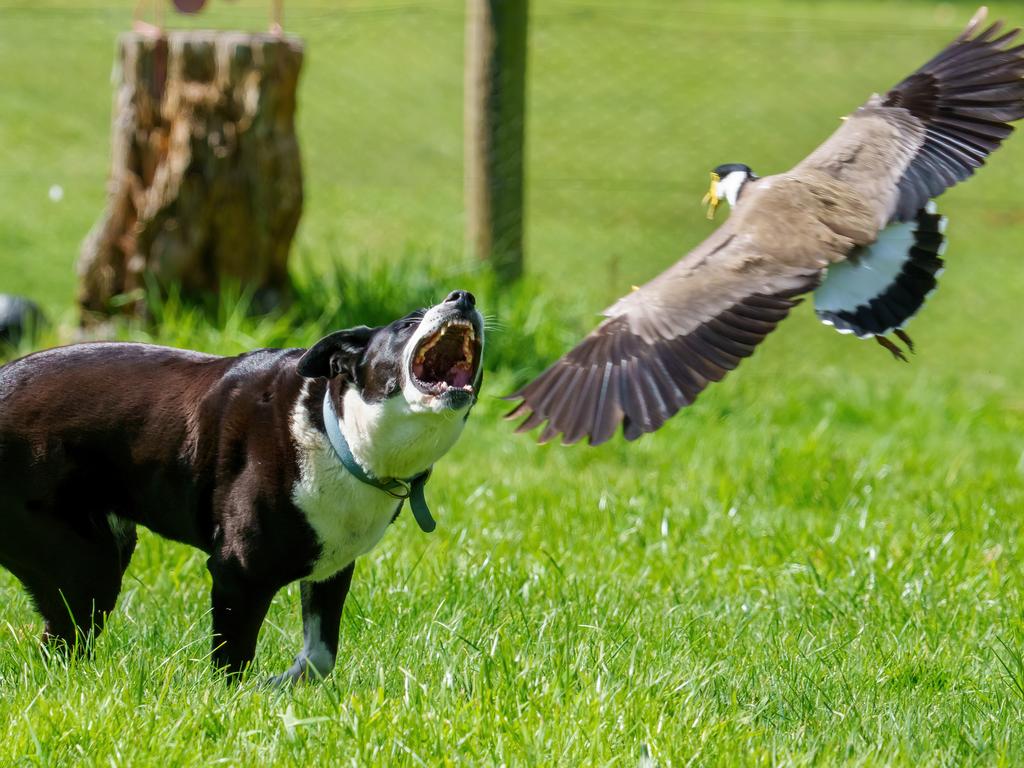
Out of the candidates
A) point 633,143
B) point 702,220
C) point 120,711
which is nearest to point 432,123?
point 633,143

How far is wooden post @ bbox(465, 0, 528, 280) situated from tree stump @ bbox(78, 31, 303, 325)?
3.43 ft

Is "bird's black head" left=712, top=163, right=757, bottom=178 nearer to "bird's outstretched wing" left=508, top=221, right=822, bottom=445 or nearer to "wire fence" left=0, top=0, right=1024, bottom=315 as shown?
"bird's outstretched wing" left=508, top=221, right=822, bottom=445

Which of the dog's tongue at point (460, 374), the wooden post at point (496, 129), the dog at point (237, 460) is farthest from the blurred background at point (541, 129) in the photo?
the dog's tongue at point (460, 374)

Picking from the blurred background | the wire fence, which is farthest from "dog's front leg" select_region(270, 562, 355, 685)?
the wire fence

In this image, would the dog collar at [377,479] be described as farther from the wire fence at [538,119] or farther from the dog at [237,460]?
the wire fence at [538,119]

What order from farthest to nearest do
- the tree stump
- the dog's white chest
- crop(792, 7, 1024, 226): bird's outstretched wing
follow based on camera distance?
the tree stump → crop(792, 7, 1024, 226): bird's outstretched wing → the dog's white chest

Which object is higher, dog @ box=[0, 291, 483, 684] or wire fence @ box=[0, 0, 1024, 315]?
dog @ box=[0, 291, 483, 684]

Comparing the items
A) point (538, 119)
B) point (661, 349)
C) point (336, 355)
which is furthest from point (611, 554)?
point (538, 119)

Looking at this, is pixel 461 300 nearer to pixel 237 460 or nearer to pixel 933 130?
pixel 237 460

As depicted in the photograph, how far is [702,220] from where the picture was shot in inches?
420

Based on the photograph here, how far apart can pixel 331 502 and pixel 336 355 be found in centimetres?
35

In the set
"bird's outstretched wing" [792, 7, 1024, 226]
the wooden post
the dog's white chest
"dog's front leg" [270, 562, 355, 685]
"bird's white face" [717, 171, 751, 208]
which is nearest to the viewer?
the dog's white chest

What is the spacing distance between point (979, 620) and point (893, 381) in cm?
464

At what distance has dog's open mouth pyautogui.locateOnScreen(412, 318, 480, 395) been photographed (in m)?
3.41
